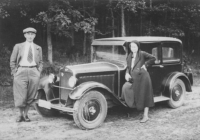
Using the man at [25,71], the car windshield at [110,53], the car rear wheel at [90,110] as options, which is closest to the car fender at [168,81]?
the car windshield at [110,53]

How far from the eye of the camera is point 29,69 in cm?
510

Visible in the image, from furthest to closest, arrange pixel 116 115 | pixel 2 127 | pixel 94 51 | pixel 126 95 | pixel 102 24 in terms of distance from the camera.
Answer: pixel 102 24
pixel 94 51
pixel 116 115
pixel 126 95
pixel 2 127

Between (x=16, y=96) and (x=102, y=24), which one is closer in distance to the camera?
(x=16, y=96)

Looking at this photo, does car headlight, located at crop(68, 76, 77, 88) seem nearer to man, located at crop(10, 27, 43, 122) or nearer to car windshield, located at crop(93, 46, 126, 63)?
man, located at crop(10, 27, 43, 122)

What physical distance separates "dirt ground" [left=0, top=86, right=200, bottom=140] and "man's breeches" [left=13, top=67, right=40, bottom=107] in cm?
50

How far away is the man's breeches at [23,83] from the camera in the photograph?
505 centimetres

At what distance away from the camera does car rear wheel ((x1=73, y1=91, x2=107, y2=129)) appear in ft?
15.4

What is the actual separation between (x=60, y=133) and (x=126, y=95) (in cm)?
160

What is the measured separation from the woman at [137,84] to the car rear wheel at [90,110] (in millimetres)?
613

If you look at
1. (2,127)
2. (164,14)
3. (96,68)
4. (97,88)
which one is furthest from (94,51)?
(164,14)

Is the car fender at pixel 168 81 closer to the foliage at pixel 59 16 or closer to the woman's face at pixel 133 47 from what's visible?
the woman's face at pixel 133 47

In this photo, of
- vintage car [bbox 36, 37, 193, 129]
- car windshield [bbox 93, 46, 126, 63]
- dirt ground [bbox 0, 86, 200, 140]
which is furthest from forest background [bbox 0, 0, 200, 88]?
dirt ground [bbox 0, 86, 200, 140]

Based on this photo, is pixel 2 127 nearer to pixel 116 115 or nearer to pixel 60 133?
pixel 60 133

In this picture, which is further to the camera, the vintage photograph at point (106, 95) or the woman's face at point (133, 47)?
the woman's face at point (133, 47)
